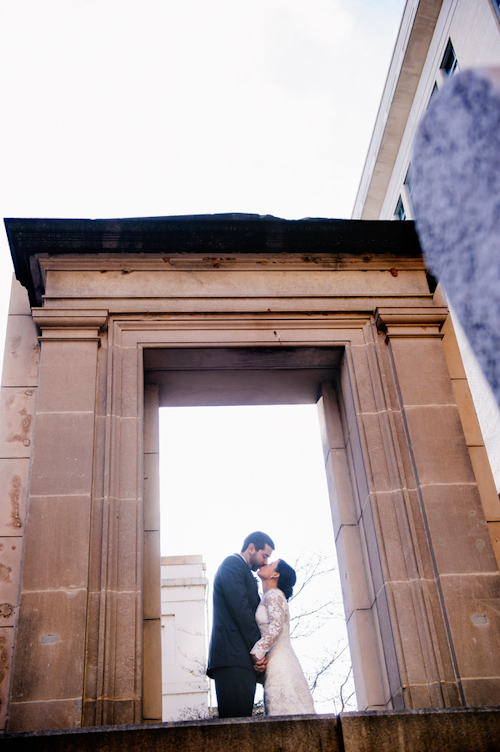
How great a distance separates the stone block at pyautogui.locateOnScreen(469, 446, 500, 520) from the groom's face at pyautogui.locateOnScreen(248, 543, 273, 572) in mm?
2820

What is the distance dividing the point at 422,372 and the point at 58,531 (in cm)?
502

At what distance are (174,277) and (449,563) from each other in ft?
17.3

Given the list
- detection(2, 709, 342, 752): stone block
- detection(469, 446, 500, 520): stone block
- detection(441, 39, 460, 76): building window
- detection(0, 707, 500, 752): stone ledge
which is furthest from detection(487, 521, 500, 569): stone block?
detection(441, 39, 460, 76): building window

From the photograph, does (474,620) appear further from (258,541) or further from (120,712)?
(120,712)

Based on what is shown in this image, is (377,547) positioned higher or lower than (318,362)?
lower

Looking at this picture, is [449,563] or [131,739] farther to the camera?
[449,563]

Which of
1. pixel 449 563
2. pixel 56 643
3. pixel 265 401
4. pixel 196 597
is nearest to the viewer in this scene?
pixel 56 643

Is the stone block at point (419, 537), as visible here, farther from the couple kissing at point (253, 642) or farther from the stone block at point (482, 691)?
the couple kissing at point (253, 642)

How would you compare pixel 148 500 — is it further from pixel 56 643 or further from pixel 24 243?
pixel 24 243

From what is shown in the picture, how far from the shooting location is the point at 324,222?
10.4 m

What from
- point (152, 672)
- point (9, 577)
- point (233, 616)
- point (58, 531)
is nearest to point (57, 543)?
point (58, 531)

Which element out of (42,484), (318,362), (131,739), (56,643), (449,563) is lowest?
(131,739)

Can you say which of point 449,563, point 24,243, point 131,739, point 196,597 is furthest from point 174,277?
point 196,597

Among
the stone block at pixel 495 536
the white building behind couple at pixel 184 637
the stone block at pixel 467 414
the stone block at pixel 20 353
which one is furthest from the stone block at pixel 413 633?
the white building behind couple at pixel 184 637
